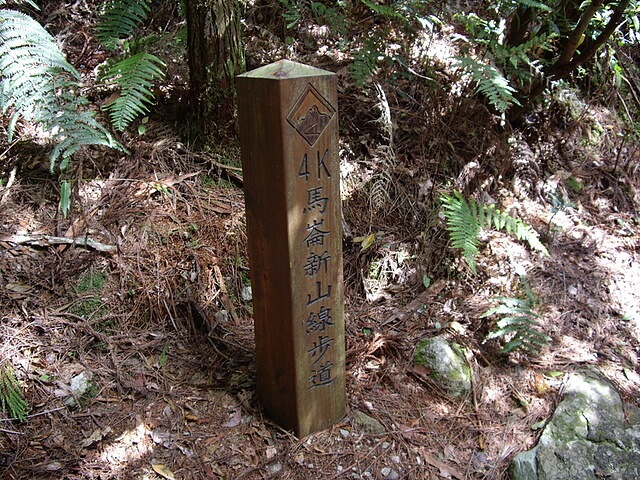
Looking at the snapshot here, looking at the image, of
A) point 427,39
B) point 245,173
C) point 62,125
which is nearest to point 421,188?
point 427,39

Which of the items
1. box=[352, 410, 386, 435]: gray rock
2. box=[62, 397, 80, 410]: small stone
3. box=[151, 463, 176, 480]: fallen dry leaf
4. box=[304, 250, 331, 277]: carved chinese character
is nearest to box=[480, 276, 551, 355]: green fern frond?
box=[352, 410, 386, 435]: gray rock

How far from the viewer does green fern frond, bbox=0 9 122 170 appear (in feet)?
9.20

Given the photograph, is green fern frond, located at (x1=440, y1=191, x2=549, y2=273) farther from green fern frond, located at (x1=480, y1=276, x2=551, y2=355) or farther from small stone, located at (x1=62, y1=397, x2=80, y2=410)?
small stone, located at (x1=62, y1=397, x2=80, y2=410)

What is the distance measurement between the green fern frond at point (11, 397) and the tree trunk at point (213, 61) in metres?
1.92

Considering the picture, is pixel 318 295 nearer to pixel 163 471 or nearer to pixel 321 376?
pixel 321 376

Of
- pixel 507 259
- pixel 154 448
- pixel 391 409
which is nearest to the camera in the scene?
pixel 154 448

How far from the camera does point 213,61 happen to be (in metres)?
3.34

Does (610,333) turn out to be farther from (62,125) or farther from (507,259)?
(62,125)

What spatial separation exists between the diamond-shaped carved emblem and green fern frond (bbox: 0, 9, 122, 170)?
136 centimetres

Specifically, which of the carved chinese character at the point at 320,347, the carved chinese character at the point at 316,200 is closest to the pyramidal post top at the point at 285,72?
the carved chinese character at the point at 316,200

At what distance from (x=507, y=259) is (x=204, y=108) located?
246 centimetres

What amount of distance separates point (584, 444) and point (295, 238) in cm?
195

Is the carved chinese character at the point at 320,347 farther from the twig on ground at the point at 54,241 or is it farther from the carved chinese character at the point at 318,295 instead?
the twig on ground at the point at 54,241

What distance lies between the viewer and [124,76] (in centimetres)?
319
